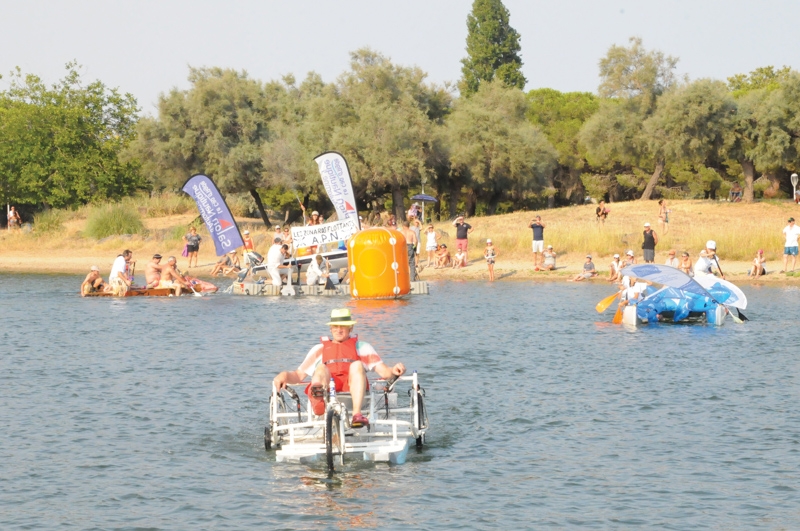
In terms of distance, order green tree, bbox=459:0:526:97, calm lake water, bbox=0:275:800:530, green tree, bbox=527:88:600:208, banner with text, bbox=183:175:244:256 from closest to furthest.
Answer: calm lake water, bbox=0:275:800:530
banner with text, bbox=183:175:244:256
green tree, bbox=527:88:600:208
green tree, bbox=459:0:526:97

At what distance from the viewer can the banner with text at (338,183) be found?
35031 millimetres

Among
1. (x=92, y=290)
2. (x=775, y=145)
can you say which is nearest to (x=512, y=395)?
(x=92, y=290)

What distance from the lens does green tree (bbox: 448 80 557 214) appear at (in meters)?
57.8

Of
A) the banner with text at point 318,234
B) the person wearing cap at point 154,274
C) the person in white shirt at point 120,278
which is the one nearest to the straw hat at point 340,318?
A: the banner with text at point 318,234

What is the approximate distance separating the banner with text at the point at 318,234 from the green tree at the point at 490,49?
170 ft

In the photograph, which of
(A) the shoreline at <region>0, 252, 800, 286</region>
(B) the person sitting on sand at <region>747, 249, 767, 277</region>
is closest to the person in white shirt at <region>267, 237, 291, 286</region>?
(A) the shoreline at <region>0, 252, 800, 286</region>

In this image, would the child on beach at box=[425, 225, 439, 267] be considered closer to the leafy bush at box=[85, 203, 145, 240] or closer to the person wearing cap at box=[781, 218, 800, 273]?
the person wearing cap at box=[781, 218, 800, 273]

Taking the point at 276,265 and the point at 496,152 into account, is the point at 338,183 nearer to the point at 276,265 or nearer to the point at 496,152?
the point at 276,265

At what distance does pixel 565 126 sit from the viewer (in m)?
73.7

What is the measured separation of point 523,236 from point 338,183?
1076 centimetres

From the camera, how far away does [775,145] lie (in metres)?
54.1

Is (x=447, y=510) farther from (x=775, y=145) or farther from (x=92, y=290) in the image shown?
(x=775, y=145)

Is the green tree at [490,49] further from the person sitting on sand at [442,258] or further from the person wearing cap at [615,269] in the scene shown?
the person wearing cap at [615,269]

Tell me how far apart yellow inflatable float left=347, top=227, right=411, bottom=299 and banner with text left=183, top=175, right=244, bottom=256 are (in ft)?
24.6
